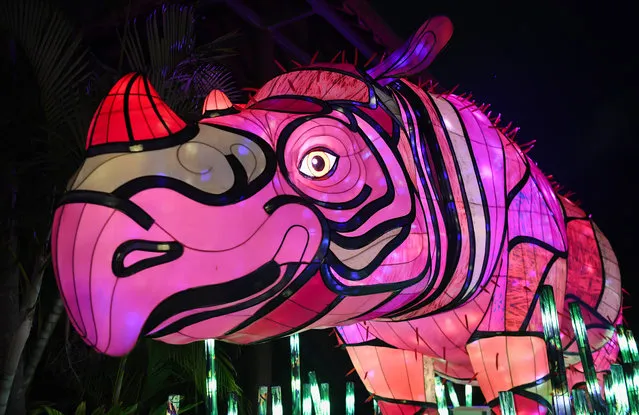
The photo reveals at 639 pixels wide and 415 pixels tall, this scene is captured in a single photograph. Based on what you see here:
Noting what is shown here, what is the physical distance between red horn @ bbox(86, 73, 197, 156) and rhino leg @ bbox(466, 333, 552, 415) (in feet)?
2.79

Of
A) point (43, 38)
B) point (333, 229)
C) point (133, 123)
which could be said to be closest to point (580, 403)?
point (333, 229)

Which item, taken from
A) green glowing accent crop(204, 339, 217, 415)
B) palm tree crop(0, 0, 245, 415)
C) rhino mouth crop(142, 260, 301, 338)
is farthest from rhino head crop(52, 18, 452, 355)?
palm tree crop(0, 0, 245, 415)

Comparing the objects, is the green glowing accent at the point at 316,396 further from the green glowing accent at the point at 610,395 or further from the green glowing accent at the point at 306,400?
the green glowing accent at the point at 610,395

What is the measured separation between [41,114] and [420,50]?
2321mm

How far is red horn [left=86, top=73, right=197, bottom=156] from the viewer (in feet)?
3.19

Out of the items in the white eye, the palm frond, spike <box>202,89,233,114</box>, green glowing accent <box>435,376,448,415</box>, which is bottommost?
green glowing accent <box>435,376,448,415</box>

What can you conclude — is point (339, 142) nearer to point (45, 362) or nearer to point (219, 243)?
point (219, 243)

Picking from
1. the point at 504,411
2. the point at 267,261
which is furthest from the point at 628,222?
the point at 267,261

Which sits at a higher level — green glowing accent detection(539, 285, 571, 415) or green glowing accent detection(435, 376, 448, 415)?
green glowing accent detection(539, 285, 571, 415)

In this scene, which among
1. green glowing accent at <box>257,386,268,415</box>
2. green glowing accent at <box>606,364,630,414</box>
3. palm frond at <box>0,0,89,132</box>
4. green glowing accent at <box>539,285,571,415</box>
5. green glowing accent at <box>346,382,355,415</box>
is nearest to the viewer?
green glowing accent at <box>539,285,571,415</box>

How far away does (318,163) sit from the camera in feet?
3.82

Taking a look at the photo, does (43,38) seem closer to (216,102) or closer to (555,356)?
(216,102)

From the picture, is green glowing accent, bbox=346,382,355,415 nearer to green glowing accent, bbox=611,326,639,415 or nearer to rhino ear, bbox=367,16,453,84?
green glowing accent, bbox=611,326,639,415

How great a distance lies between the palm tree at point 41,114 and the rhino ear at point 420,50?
5.49 ft
